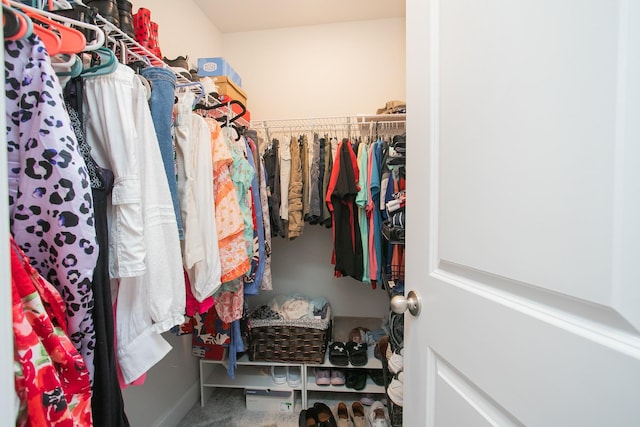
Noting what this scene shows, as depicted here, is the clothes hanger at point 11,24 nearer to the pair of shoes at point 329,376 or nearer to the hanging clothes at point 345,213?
the hanging clothes at point 345,213

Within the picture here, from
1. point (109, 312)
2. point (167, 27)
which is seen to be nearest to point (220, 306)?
point (109, 312)

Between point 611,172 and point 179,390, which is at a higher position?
point 611,172

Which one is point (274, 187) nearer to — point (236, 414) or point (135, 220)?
point (135, 220)

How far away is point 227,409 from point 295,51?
2595 mm

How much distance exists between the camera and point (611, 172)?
28 cm

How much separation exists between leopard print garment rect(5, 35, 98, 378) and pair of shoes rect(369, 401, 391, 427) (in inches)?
54.5

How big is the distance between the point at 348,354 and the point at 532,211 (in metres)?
1.56

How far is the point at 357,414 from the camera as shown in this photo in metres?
1.47

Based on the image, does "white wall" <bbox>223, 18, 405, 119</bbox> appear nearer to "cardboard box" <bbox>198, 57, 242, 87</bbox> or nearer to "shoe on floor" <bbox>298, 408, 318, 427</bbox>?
"cardboard box" <bbox>198, 57, 242, 87</bbox>

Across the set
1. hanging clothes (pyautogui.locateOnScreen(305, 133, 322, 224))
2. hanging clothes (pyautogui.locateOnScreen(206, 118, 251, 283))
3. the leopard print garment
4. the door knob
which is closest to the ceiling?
hanging clothes (pyautogui.locateOnScreen(305, 133, 322, 224))

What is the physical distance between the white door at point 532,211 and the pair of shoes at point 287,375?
1.25 meters

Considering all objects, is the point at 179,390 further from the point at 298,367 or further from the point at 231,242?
the point at 231,242

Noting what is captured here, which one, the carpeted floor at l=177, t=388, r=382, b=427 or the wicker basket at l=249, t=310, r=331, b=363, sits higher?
the wicker basket at l=249, t=310, r=331, b=363

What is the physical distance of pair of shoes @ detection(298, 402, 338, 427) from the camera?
1.38 metres
